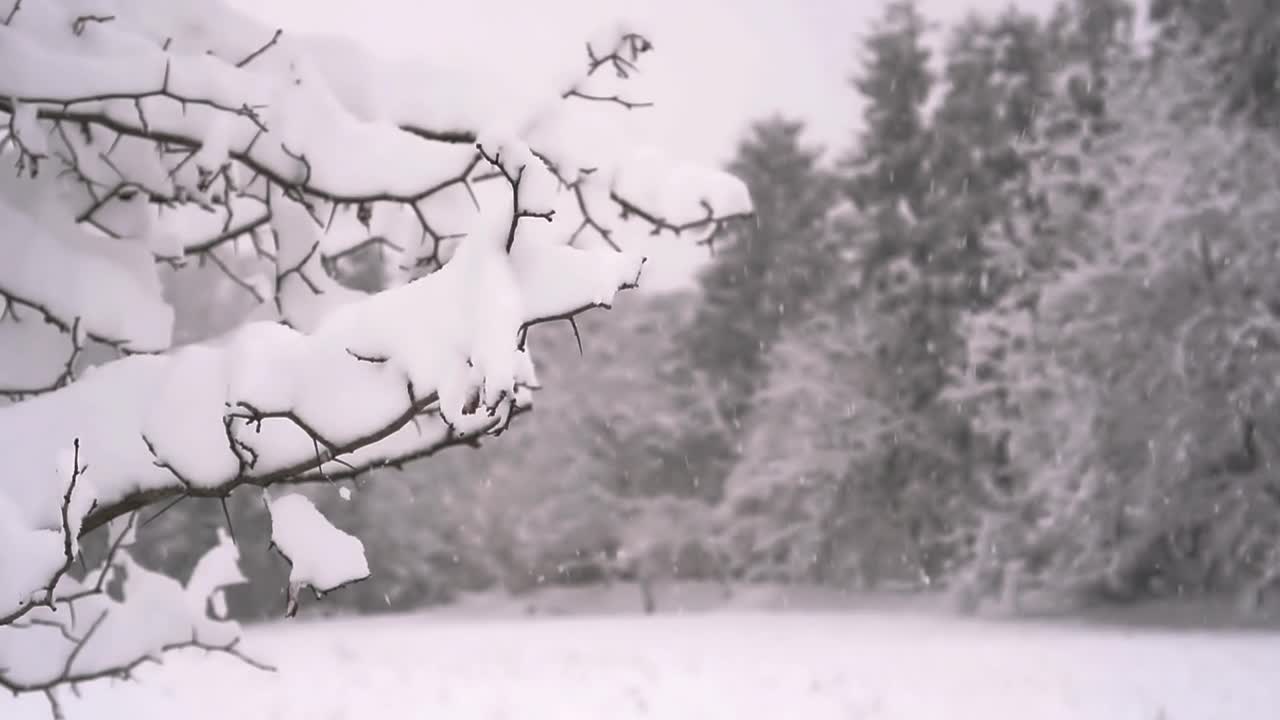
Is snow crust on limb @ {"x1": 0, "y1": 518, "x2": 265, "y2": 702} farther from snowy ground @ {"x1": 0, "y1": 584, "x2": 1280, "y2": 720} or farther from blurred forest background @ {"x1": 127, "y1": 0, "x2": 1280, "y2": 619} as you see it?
blurred forest background @ {"x1": 127, "y1": 0, "x2": 1280, "y2": 619}

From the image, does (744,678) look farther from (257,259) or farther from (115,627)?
(115,627)

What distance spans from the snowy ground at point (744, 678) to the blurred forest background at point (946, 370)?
7.69 ft

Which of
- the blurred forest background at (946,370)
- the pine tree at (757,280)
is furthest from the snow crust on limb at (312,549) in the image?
the pine tree at (757,280)

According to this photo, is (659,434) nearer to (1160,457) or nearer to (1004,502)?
(1004,502)

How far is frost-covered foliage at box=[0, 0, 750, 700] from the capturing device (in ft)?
4.04

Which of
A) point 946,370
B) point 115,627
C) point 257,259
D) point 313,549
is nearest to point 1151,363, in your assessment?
point 946,370

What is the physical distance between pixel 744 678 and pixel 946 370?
10.6 m

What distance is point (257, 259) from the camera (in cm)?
266

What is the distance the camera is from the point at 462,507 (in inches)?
1025

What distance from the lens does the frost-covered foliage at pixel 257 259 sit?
123 centimetres

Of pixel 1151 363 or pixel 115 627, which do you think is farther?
pixel 1151 363

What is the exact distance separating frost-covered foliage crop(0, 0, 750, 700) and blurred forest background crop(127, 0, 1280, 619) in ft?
40.1

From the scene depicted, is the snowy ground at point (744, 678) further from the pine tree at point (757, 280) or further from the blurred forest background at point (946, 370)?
the pine tree at point (757, 280)

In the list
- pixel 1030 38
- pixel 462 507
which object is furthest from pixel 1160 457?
pixel 462 507
